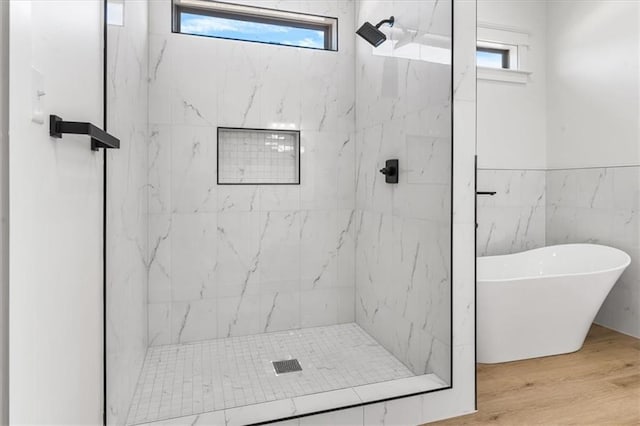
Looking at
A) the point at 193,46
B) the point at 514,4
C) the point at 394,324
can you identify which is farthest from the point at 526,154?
the point at 193,46

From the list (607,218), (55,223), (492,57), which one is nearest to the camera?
(55,223)

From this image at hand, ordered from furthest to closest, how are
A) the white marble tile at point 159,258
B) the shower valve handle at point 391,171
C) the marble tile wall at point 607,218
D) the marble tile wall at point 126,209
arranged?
the marble tile wall at point 607,218 → the white marble tile at point 159,258 → the shower valve handle at point 391,171 → the marble tile wall at point 126,209

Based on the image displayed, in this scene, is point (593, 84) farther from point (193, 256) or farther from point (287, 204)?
point (193, 256)

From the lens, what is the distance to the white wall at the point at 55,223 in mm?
795

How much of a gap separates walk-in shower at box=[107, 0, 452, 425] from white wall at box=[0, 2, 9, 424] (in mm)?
1179

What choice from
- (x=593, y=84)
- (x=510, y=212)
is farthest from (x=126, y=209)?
(x=593, y=84)

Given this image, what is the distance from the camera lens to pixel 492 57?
12.1 ft

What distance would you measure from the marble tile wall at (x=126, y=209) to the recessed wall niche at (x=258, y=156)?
56 cm

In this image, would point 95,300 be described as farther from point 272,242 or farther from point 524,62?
point 524,62

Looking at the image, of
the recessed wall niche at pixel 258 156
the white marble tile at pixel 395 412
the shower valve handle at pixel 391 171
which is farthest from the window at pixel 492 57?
the white marble tile at pixel 395 412

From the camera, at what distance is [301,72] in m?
3.07

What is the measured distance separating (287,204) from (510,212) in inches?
80.9

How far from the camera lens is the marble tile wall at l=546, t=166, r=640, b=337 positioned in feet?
10.1

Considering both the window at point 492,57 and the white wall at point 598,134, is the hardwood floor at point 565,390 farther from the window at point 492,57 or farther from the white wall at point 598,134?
the window at point 492,57
